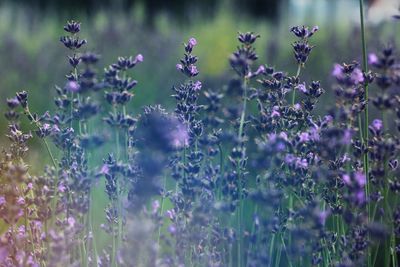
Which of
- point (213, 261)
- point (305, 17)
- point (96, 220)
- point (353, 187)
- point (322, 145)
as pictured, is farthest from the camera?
point (305, 17)

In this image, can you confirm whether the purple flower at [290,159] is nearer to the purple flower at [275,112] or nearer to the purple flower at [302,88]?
the purple flower at [275,112]

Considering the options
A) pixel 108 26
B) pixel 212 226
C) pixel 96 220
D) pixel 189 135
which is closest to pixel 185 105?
pixel 189 135

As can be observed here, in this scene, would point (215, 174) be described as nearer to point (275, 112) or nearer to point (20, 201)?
point (275, 112)

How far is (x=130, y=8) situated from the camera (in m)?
15.4

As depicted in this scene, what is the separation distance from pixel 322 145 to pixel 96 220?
8.03ft

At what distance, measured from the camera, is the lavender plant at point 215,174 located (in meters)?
1.98

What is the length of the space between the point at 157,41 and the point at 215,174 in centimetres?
739

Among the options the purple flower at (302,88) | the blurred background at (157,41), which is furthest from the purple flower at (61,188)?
Result: the blurred background at (157,41)

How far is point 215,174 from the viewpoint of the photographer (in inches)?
97.0

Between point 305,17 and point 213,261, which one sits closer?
point 213,261

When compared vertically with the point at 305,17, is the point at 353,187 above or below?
below

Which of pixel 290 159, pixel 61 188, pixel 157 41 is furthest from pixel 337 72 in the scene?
pixel 157 41

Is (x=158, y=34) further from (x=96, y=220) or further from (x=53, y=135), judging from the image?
(x=53, y=135)

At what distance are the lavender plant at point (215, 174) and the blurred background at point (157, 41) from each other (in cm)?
219
